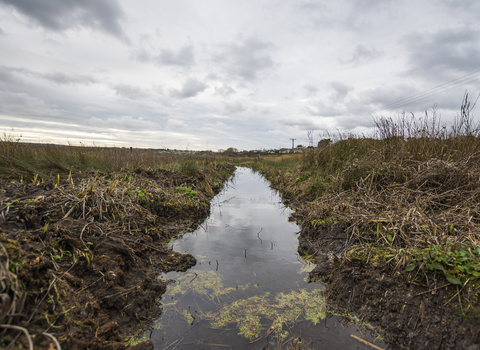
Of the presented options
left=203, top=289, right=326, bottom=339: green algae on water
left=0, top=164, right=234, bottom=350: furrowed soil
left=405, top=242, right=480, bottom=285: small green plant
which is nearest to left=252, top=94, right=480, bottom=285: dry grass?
left=405, top=242, right=480, bottom=285: small green plant

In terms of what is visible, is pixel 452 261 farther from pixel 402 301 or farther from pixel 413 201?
pixel 413 201

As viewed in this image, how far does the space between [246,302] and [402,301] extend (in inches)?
64.5

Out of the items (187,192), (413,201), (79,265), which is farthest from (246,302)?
(187,192)

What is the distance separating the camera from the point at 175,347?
2.24 m

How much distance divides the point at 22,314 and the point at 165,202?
4341mm

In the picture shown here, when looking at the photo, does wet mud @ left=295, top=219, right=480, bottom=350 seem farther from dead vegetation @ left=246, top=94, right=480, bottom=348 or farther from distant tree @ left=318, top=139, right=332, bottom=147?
distant tree @ left=318, top=139, right=332, bottom=147

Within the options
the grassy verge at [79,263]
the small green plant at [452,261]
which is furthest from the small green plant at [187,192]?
the small green plant at [452,261]

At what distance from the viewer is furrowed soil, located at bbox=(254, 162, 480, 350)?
2082mm

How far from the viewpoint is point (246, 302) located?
2959 millimetres

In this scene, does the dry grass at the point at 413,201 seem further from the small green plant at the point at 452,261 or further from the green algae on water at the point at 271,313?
the green algae on water at the point at 271,313

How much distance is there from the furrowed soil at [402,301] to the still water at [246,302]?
0.20 m

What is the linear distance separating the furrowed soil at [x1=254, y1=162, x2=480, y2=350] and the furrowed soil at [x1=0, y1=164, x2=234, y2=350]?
2149mm

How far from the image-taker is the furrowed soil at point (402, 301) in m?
2.08

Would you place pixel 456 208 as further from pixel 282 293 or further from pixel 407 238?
pixel 282 293
